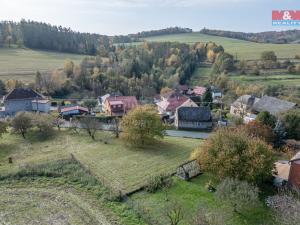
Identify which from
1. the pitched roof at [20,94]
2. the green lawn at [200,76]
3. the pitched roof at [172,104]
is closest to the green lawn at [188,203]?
the pitched roof at [172,104]

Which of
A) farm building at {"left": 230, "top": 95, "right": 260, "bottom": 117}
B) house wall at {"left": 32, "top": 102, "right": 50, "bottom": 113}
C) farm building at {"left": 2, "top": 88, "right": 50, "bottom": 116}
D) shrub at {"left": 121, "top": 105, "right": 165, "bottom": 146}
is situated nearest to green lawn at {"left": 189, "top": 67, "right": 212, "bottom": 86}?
farm building at {"left": 230, "top": 95, "right": 260, "bottom": 117}

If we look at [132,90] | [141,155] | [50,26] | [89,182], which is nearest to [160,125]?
[141,155]

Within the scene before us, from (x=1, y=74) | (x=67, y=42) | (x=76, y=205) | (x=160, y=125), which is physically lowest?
(x=76, y=205)

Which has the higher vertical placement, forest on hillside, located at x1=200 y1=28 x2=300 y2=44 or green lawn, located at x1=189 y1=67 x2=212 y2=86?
forest on hillside, located at x1=200 y1=28 x2=300 y2=44

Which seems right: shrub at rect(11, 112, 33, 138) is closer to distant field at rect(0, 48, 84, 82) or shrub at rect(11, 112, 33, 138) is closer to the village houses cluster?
the village houses cluster

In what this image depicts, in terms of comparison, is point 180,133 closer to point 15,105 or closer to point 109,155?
point 109,155

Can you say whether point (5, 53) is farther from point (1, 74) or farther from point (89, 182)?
point (89, 182)
